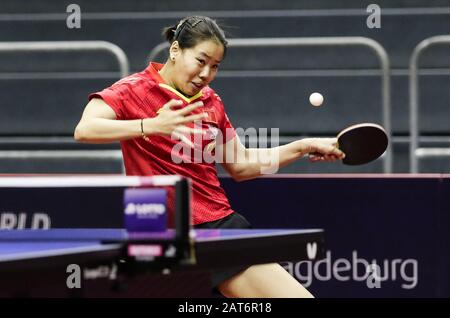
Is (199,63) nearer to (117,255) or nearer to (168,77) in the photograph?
(168,77)

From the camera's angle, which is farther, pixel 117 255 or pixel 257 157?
pixel 257 157

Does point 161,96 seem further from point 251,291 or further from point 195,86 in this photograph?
point 251,291

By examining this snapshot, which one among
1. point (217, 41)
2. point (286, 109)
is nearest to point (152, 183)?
point (217, 41)

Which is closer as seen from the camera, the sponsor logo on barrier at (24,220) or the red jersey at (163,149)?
the red jersey at (163,149)

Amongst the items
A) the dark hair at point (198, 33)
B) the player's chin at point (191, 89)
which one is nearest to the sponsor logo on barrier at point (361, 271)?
the player's chin at point (191, 89)

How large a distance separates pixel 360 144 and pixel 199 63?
0.74m

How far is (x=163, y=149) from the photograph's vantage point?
4199 millimetres

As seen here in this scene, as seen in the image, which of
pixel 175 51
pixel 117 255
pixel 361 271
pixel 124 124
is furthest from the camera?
pixel 361 271

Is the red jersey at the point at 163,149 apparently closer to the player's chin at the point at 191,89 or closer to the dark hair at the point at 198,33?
the player's chin at the point at 191,89

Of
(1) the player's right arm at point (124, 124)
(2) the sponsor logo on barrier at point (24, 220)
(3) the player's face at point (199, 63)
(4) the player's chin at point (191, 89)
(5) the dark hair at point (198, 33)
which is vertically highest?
(5) the dark hair at point (198, 33)

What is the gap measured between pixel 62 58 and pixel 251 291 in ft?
16.9

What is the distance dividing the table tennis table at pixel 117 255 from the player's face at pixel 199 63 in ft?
2.64

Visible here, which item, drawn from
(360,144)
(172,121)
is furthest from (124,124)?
(360,144)

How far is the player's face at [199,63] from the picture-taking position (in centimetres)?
421
